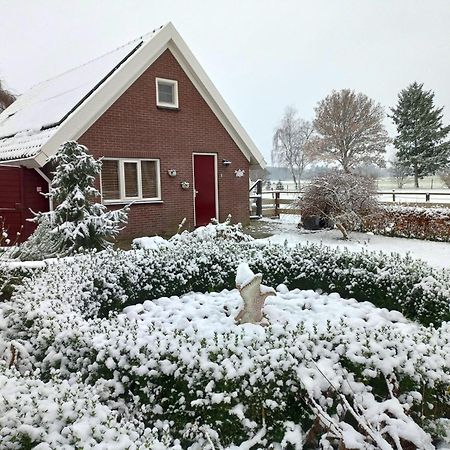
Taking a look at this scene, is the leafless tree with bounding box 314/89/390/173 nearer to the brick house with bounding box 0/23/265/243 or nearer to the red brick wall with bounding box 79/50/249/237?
the brick house with bounding box 0/23/265/243

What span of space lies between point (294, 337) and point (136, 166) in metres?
8.73

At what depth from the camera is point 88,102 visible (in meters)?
9.44

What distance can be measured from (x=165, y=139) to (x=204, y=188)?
2.03m

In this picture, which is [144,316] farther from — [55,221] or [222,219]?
[222,219]

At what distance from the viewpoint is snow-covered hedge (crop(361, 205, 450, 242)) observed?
399 inches

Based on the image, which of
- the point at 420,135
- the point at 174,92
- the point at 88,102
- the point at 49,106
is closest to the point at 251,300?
the point at 88,102

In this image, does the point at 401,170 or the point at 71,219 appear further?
the point at 401,170

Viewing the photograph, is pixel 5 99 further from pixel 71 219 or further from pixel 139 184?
pixel 71 219

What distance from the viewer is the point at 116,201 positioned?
1035 cm

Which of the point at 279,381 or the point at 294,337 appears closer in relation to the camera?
the point at 279,381

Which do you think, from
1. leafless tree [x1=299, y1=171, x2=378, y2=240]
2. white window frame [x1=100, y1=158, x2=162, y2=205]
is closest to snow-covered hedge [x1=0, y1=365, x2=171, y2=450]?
white window frame [x1=100, y1=158, x2=162, y2=205]

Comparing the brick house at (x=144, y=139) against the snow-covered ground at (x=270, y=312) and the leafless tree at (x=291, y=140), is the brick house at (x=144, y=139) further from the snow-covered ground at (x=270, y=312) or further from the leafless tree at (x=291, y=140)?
the leafless tree at (x=291, y=140)

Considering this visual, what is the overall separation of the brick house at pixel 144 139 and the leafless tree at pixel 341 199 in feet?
9.22

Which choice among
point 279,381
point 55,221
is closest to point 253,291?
point 279,381
